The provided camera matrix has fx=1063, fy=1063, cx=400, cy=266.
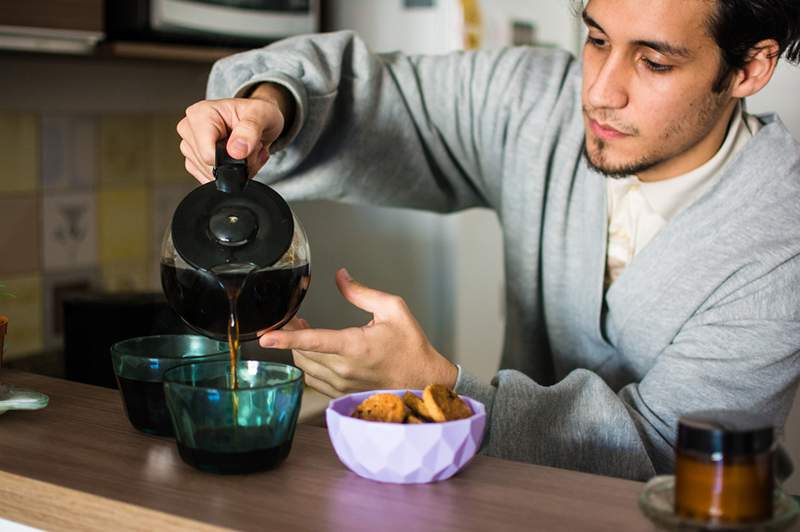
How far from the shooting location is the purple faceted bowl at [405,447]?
871 millimetres

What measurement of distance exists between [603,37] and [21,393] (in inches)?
33.6

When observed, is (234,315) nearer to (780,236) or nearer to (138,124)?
(780,236)

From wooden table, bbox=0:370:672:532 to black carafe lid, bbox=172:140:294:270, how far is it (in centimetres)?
18

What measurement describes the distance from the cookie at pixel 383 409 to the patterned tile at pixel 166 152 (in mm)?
1848

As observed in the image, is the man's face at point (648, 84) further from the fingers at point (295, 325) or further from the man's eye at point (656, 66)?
the fingers at point (295, 325)

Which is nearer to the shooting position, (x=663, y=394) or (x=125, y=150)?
(x=663, y=394)

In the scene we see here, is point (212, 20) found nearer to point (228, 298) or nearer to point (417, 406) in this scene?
point (228, 298)

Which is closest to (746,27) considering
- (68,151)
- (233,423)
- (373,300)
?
(373,300)

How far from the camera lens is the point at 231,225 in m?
0.97

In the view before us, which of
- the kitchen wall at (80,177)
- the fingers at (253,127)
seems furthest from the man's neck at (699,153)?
the kitchen wall at (80,177)

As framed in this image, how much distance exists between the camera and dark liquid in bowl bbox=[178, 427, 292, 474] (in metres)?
0.89

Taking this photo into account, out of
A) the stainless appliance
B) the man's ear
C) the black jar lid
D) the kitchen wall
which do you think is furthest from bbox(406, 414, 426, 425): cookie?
the kitchen wall

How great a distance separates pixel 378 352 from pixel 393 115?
68 centimetres

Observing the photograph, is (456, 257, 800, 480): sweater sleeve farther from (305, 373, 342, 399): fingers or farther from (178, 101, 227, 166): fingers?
(178, 101, 227, 166): fingers
